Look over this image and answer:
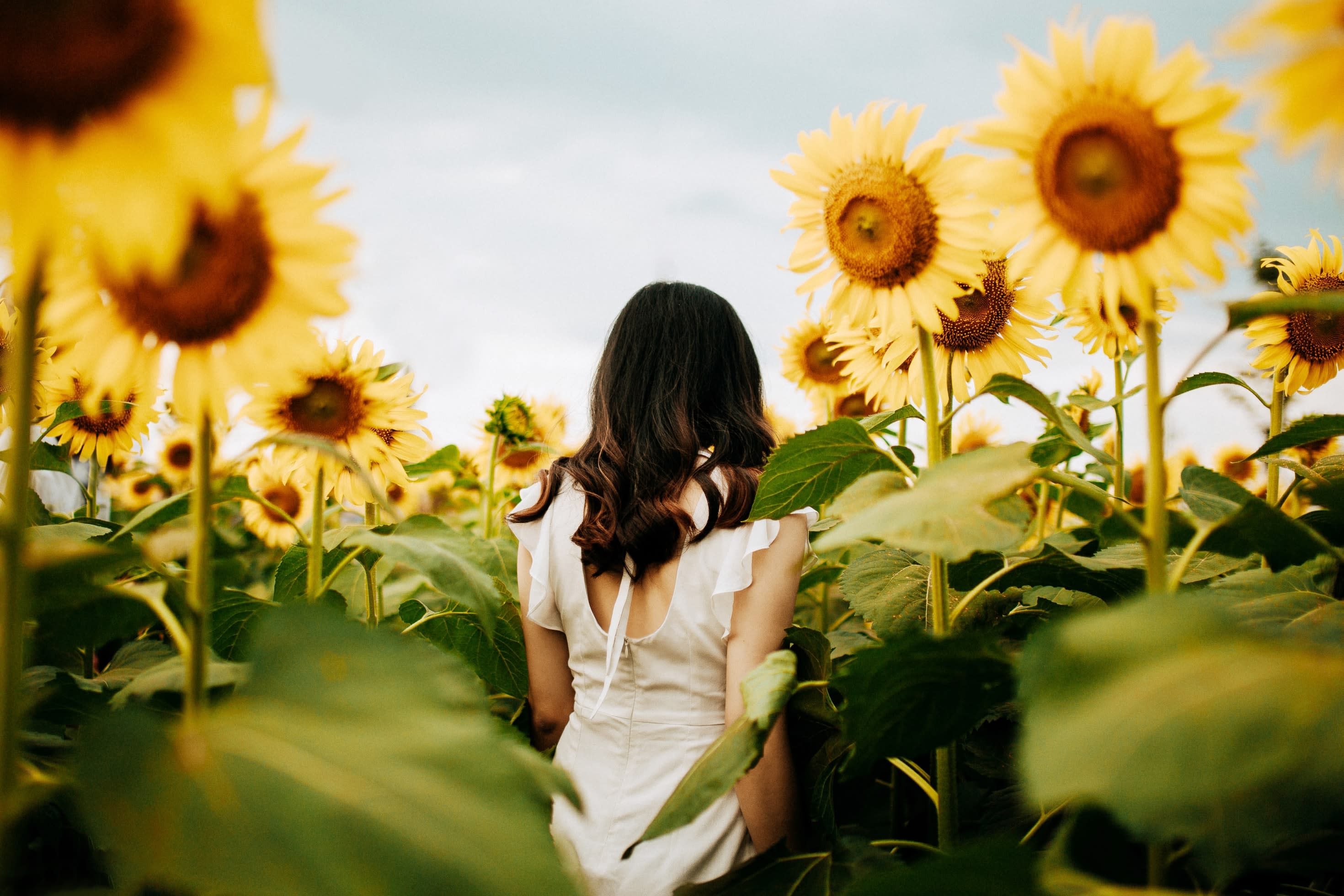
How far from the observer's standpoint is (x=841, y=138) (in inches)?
49.3

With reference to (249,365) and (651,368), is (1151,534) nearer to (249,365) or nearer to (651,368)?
(249,365)

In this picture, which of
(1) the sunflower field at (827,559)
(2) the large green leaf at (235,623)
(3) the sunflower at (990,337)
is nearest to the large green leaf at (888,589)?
(1) the sunflower field at (827,559)

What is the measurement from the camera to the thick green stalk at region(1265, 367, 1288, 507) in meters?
1.55

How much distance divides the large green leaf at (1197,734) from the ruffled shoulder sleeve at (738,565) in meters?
1.16

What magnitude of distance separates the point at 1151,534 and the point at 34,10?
3.28 ft

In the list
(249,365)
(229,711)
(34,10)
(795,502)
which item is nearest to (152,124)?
(34,10)

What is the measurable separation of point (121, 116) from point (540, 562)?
1472 millimetres

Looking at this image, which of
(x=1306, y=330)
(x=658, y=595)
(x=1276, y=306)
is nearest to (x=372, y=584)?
(x=658, y=595)

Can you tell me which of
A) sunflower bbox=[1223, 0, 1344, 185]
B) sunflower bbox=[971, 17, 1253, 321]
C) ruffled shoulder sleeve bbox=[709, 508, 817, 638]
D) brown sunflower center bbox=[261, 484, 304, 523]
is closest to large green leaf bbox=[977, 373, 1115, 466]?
sunflower bbox=[971, 17, 1253, 321]

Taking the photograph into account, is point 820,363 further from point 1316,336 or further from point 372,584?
point 372,584

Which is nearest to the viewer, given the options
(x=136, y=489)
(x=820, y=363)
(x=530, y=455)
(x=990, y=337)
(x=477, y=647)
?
(x=990, y=337)

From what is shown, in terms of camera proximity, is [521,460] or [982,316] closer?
[982,316]

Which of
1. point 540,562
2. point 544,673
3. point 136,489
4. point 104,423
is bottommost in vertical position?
point 544,673

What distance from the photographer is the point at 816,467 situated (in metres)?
1.18
